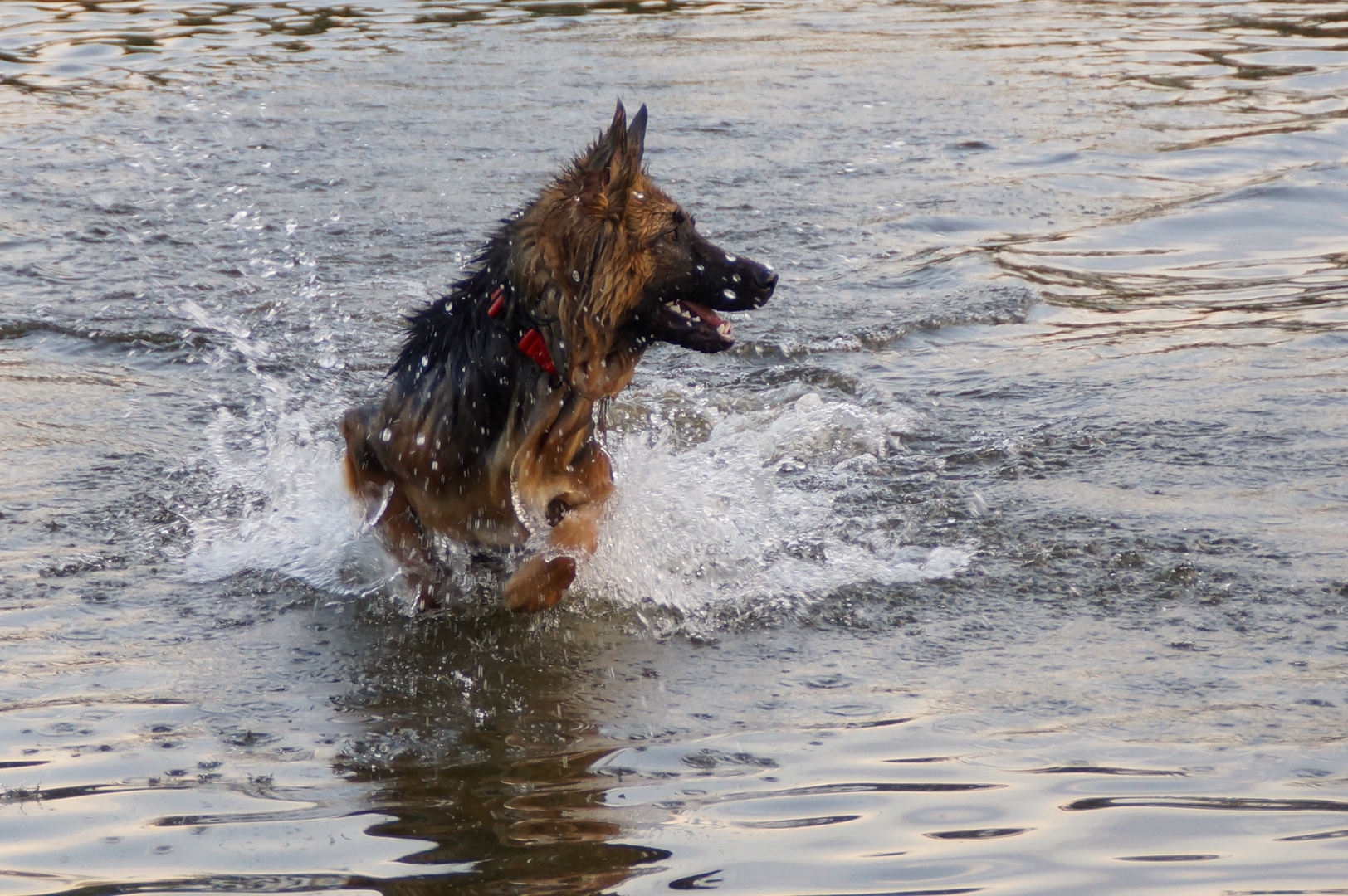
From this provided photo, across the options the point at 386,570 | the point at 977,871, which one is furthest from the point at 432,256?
the point at 977,871

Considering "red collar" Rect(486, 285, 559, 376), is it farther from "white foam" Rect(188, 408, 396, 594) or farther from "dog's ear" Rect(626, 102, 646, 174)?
"white foam" Rect(188, 408, 396, 594)

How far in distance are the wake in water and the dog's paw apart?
31 centimetres

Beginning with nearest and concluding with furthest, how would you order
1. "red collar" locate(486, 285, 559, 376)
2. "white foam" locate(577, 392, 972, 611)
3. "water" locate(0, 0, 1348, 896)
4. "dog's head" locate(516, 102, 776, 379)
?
"water" locate(0, 0, 1348, 896), "dog's head" locate(516, 102, 776, 379), "red collar" locate(486, 285, 559, 376), "white foam" locate(577, 392, 972, 611)

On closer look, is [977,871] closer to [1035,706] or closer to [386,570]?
[1035,706]

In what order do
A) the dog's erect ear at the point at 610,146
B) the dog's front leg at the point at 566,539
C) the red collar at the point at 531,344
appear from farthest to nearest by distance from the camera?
1. the dog's front leg at the point at 566,539
2. the red collar at the point at 531,344
3. the dog's erect ear at the point at 610,146

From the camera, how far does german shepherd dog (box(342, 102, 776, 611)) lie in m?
4.73

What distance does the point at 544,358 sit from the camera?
488 cm

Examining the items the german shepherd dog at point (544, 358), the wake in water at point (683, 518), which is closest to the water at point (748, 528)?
the wake in water at point (683, 518)

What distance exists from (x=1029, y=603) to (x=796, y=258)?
4.59 meters

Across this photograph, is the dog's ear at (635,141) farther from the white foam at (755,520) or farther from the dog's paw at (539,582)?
the white foam at (755,520)

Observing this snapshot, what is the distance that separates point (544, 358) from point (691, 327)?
53cm

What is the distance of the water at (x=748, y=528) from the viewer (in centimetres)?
353

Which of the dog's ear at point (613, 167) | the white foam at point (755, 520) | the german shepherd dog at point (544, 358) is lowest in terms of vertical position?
the white foam at point (755, 520)

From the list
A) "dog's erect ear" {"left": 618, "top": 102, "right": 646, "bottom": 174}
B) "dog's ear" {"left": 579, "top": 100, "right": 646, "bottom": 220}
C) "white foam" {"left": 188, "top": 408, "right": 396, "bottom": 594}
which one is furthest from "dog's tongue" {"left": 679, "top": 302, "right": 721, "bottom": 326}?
"white foam" {"left": 188, "top": 408, "right": 396, "bottom": 594}
